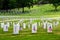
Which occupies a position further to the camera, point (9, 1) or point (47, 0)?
point (47, 0)

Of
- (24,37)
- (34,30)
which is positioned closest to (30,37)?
(24,37)

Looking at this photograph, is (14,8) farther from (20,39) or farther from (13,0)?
(20,39)

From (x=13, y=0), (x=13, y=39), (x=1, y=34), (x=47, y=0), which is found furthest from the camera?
(x=47, y=0)

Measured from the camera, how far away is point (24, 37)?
18.6m

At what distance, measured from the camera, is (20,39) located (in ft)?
58.1

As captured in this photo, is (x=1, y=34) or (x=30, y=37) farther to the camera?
(x=1, y=34)

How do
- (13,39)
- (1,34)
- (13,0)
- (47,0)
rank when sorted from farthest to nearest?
(47,0), (13,0), (1,34), (13,39)

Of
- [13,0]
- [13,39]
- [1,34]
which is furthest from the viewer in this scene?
[13,0]

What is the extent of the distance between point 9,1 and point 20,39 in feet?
167

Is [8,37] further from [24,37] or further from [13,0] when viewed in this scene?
[13,0]

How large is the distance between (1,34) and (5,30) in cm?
100

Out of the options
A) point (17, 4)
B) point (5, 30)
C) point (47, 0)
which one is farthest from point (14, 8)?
point (5, 30)

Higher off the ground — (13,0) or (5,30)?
(13,0)

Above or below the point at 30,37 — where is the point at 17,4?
above
